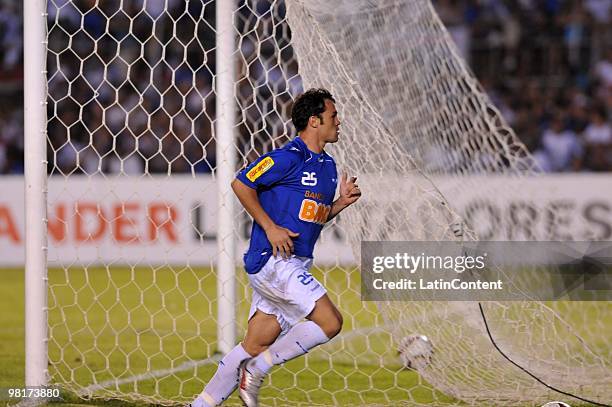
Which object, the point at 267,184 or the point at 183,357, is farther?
the point at 183,357

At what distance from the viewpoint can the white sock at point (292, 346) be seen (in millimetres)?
4453

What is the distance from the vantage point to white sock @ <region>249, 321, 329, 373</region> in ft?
14.6

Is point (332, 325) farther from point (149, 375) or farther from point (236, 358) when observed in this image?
point (149, 375)

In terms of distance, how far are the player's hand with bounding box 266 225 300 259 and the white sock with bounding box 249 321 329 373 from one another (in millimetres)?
330

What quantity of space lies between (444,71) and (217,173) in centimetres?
242

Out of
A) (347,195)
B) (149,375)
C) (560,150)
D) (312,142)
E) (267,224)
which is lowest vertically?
(149,375)

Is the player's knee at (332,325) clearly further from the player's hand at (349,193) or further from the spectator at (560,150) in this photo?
the spectator at (560,150)

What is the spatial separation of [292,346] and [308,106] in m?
1.07

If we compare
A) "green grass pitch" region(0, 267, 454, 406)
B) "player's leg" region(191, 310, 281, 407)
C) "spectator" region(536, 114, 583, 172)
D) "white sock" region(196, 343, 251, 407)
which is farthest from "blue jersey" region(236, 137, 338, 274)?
"spectator" region(536, 114, 583, 172)

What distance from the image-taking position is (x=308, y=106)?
4645mm

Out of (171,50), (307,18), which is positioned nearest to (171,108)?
(171,50)

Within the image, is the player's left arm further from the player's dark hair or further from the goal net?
the goal net

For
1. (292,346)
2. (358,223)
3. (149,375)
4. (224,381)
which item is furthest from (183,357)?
(292,346)

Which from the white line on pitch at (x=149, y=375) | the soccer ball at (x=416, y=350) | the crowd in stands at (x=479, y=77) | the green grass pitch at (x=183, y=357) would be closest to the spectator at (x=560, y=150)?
the crowd in stands at (x=479, y=77)
